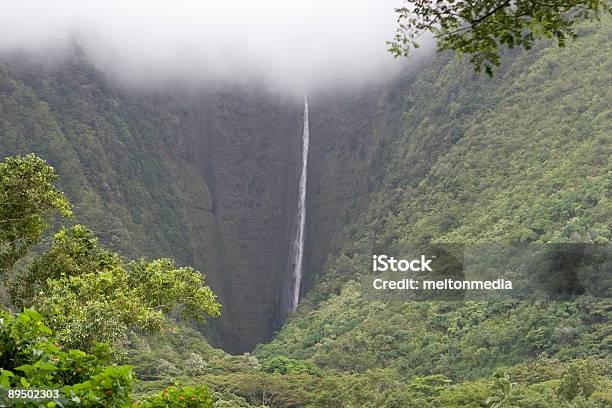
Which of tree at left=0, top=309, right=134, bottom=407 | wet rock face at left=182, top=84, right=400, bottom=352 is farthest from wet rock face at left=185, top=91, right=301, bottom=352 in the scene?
tree at left=0, top=309, right=134, bottom=407

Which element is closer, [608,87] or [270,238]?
[608,87]

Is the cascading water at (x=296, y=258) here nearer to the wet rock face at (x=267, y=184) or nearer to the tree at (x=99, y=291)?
the wet rock face at (x=267, y=184)

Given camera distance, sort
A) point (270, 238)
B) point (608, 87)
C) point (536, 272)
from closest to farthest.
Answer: point (536, 272)
point (608, 87)
point (270, 238)

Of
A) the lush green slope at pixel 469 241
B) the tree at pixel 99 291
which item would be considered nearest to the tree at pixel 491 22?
the tree at pixel 99 291

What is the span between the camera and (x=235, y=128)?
7081 cm

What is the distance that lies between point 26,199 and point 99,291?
5.99ft

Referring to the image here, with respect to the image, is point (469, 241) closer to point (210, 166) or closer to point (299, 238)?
point (299, 238)

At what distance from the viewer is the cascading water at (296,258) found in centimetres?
5425

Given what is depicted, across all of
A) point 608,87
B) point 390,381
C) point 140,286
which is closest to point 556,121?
point 608,87

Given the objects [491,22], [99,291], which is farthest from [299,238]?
[491,22]

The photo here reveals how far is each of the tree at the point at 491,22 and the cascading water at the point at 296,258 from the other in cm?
4790

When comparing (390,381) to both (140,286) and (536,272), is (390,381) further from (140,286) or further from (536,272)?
(140,286)

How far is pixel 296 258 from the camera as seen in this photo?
56.4 metres

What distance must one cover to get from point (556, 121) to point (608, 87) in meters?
3.21
